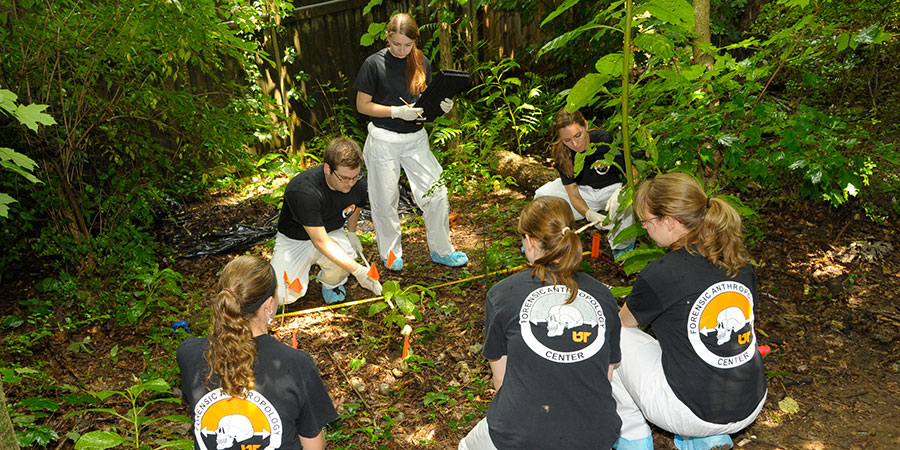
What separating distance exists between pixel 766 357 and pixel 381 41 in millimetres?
5285

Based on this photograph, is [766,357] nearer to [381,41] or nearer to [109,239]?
[109,239]

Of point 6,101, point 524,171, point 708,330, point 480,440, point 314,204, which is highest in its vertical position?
point 6,101

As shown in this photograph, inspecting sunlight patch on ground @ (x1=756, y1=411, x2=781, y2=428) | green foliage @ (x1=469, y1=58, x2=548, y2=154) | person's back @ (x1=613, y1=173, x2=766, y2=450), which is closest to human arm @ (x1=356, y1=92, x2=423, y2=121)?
green foliage @ (x1=469, y1=58, x2=548, y2=154)

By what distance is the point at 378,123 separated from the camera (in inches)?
163

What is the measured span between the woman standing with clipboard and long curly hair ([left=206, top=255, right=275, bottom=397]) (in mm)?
2305

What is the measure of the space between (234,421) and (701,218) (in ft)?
5.72

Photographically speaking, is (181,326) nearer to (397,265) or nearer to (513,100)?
(397,265)

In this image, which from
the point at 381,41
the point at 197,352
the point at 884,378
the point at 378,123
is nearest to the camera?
the point at 197,352

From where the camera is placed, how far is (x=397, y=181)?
4207 millimetres

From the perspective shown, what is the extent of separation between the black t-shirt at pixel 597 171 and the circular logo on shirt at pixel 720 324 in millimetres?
2056

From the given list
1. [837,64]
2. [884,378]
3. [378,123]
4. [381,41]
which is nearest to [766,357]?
[884,378]

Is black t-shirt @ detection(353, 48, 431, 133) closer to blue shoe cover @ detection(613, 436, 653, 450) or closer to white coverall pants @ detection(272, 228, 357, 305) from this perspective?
white coverall pants @ detection(272, 228, 357, 305)

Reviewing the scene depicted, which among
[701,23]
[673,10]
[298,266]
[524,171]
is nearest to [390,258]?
[298,266]

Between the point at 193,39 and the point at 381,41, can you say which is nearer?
the point at 193,39
